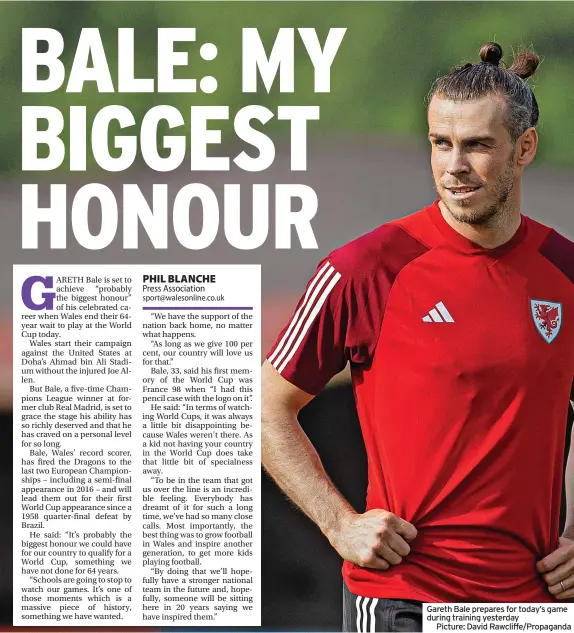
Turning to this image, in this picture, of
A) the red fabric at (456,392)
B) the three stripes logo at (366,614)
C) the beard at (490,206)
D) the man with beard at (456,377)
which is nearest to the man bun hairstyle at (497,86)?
the man with beard at (456,377)

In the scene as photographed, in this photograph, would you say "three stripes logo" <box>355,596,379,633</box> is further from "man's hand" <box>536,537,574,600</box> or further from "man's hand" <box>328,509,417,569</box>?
"man's hand" <box>536,537,574,600</box>

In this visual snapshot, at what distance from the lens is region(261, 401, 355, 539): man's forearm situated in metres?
3.07

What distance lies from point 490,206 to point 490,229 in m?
0.08

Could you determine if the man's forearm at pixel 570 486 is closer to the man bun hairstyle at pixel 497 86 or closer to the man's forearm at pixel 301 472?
the man's forearm at pixel 301 472

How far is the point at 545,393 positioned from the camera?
9.70ft

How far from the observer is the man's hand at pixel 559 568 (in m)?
3.03

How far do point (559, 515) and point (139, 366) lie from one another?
1.62m

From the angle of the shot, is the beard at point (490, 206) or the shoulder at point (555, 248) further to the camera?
the shoulder at point (555, 248)

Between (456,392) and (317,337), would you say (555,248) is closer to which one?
(456,392)

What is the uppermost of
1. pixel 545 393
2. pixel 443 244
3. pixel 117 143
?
pixel 117 143

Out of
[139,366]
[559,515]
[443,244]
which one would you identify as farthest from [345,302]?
[559,515]

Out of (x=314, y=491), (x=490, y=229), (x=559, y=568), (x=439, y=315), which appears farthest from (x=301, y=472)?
(x=490, y=229)

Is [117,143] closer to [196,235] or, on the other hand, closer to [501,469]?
[196,235]

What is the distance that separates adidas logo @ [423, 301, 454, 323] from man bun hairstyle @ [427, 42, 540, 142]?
0.62 metres
